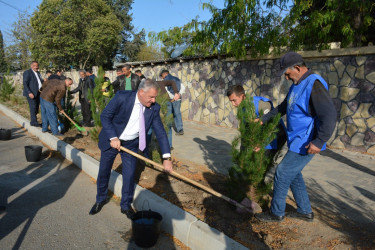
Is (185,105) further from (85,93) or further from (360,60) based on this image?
(360,60)

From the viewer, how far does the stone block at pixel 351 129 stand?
699 centimetres

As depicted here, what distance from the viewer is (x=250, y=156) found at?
11.1ft

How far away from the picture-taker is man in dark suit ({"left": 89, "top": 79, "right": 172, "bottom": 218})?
11.0 feet

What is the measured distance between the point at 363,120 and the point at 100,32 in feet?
93.4

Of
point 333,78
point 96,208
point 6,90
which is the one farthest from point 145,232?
point 6,90

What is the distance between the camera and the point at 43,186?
448 centimetres

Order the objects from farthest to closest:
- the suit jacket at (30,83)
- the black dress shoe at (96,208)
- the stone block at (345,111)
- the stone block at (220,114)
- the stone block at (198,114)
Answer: the stone block at (198,114)
the stone block at (220,114)
the suit jacket at (30,83)
the stone block at (345,111)
the black dress shoe at (96,208)

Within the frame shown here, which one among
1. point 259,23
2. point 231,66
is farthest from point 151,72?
point 259,23

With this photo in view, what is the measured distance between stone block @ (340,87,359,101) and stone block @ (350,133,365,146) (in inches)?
36.8

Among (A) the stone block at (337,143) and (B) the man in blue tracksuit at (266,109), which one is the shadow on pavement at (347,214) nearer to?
(B) the man in blue tracksuit at (266,109)

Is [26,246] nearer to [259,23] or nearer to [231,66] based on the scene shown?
[259,23]

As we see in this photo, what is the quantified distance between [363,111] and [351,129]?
1.72 feet

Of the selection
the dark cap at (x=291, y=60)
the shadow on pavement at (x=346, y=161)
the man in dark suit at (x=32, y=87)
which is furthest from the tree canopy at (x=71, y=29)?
the dark cap at (x=291, y=60)

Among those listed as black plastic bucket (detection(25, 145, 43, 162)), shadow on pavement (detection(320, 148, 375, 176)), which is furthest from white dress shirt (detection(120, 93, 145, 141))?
shadow on pavement (detection(320, 148, 375, 176))
